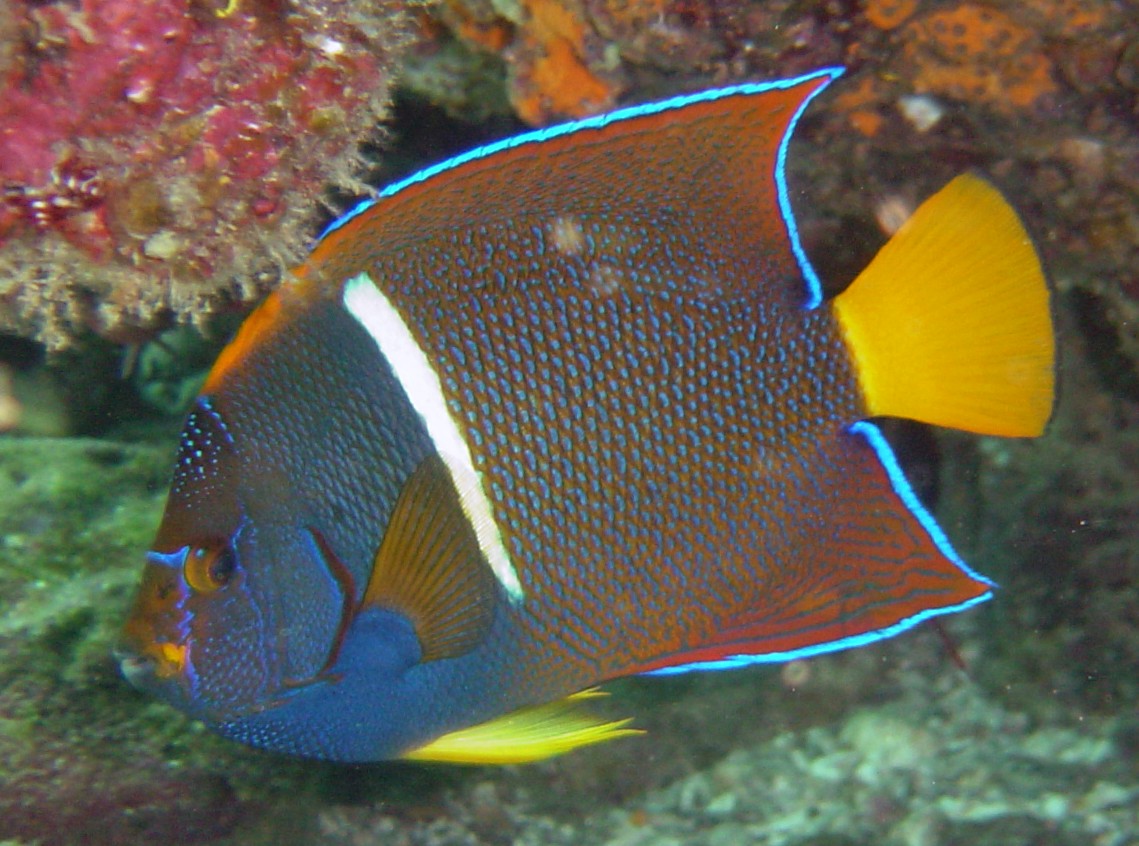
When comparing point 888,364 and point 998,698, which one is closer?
point 888,364

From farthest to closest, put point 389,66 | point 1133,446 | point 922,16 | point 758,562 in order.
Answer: point 1133,446, point 922,16, point 389,66, point 758,562

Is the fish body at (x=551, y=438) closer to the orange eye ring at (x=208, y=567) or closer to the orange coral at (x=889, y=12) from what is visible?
the orange eye ring at (x=208, y=567)

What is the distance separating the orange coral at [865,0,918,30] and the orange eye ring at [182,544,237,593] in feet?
6.66

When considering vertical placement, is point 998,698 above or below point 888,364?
below

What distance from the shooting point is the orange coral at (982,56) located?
6.74 ft

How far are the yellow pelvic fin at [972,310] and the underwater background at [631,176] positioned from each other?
0.64m

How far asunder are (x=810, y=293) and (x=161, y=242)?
121cm

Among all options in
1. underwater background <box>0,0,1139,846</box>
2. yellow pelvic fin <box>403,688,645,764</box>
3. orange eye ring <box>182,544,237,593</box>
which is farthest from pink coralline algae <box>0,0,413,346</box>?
yellow pelvic fin <box>403,688,645,764</box>

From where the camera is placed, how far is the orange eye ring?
1.46m

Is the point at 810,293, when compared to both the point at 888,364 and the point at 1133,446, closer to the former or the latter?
the point at 888,364

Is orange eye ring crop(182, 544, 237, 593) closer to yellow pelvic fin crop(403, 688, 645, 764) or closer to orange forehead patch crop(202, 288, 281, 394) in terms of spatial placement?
orange forehead patch crop(202, 288, 281, 394)

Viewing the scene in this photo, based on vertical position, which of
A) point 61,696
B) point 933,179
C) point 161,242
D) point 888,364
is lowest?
point 61,696

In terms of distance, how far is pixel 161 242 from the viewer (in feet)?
5.06

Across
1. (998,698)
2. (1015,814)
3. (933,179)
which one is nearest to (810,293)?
(933,179)
